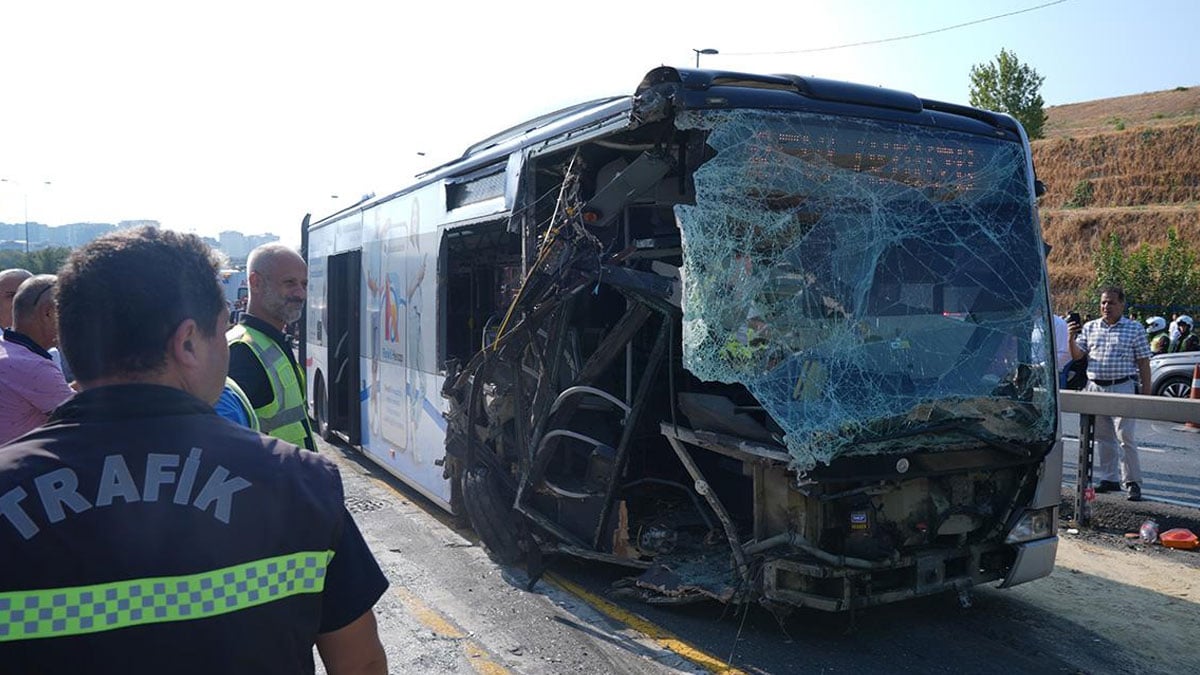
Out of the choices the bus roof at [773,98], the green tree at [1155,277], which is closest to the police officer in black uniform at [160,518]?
the bus roof at [773,98]

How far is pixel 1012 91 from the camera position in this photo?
5875 centimetres

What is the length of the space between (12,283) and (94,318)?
510 cm

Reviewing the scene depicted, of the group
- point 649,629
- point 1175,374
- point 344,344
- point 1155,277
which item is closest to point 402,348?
point 344,344

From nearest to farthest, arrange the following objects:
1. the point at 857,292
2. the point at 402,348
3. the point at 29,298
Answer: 1. the point at 29,298
2. the point at 857,292
3. the point at 402,348

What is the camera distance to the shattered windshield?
456cm

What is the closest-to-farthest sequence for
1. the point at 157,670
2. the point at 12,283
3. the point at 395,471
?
the point at 157,670 → the point at 12,283 → the point at 395,471

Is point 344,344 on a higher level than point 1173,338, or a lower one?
higher

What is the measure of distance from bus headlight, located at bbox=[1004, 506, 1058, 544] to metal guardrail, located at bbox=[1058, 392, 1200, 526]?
2.32 m

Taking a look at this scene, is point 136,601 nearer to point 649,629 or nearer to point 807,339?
point 807,339

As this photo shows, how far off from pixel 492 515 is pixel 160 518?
5.04 m

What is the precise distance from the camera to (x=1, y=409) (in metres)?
3.74

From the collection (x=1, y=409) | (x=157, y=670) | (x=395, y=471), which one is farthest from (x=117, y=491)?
(x=395, y=471)

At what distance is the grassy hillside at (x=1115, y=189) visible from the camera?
40.7 meters

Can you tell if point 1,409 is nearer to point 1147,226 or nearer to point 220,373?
point 220,373
